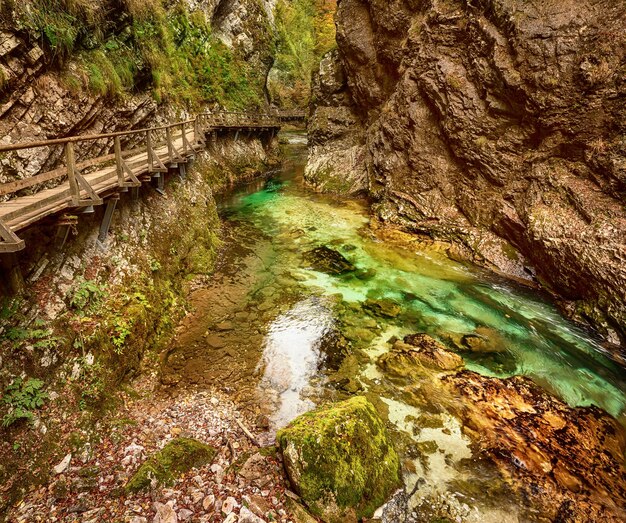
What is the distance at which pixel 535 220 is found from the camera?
41.5 ft

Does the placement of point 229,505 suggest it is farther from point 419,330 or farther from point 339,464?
point 419,330

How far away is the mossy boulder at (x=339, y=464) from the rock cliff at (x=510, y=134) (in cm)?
911

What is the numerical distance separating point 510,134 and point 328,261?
31.0 ft

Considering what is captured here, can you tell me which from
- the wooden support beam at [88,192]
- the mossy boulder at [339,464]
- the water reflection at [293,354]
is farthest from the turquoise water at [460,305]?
the wooden support beam at [88,192]

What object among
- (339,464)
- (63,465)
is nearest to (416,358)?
(339,464)

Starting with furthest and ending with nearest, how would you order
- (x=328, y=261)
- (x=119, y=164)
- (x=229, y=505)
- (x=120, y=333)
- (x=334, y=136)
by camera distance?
1. (x=334, y=136)
2. (x=328, y=261)
3. (x=119, y=164)
4. (x=120, y=333)
5. (x=229, y=505)

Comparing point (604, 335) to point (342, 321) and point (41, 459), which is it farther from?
point (41, 459)

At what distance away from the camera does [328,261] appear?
14.6 m

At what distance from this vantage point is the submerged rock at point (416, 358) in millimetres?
8539

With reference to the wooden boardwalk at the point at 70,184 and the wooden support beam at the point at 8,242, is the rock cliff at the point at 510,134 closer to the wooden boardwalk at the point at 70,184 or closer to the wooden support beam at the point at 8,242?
the wooden boardwalk at the point at 70,184

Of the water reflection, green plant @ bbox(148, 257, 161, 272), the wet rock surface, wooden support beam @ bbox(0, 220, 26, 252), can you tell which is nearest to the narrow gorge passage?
the water reflection

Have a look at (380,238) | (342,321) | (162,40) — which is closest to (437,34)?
(380,238)

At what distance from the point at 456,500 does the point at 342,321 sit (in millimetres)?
5589

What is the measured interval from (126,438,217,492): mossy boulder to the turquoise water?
6.13 m
